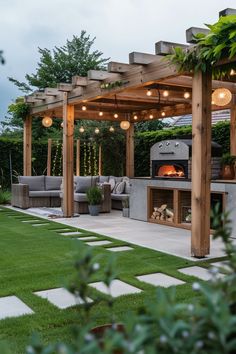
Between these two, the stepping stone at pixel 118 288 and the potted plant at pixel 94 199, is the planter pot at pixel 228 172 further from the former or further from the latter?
the stepping stone at pixel 118 288

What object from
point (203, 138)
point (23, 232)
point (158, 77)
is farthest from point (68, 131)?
point (203, 138)

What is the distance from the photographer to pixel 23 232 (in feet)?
22.7

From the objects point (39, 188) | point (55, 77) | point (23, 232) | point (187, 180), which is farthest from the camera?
point (55, 77)

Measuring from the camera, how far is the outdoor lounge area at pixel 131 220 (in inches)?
39.0

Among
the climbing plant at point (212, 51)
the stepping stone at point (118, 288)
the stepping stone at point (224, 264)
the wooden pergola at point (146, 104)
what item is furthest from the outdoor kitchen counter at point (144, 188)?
the stepping stone at point (118, 288)

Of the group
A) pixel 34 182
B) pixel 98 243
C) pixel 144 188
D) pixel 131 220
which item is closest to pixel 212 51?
pixel 98 243

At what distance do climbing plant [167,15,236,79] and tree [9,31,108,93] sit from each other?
16.0 m

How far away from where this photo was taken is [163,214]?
823 centimetres

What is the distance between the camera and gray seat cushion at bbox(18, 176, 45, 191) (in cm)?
1104

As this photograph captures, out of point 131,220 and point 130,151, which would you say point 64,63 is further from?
point 131,220

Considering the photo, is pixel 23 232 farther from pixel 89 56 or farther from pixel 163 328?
pixel 89 56

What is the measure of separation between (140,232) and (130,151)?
569 centimetres

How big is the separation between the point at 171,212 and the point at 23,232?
2926mm

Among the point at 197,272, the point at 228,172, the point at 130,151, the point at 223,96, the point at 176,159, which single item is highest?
the point at 223,96
